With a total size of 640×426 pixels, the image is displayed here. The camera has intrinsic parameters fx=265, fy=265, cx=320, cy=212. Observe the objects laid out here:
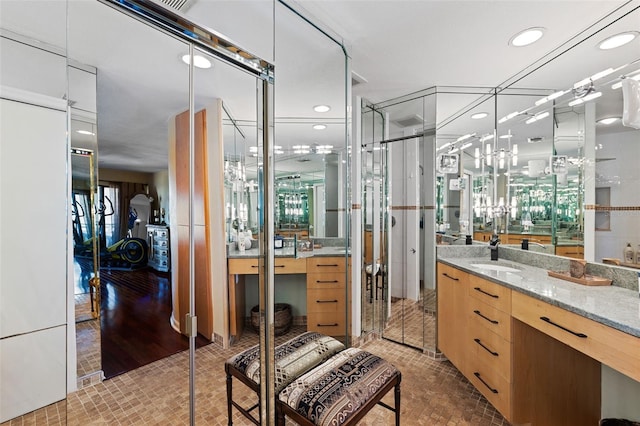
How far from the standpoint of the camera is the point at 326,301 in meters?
2.29

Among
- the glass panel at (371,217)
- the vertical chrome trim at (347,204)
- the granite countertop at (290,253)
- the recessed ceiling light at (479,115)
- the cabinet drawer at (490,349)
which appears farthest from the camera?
the glass panel at (371,217)

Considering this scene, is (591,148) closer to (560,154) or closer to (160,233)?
(560,154)

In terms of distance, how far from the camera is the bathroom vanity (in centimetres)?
111

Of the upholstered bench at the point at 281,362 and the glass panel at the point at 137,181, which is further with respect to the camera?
the upholstered bench at the point at 281,362

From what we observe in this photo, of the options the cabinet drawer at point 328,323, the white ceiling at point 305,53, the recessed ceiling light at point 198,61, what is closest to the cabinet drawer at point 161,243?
the white ceiling at point 305,53

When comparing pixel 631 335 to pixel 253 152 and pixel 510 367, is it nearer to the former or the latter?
pixel 510 367

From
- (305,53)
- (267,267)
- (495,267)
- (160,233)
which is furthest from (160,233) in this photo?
(495,267)

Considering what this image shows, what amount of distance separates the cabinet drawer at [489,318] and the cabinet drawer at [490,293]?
3 centimetres

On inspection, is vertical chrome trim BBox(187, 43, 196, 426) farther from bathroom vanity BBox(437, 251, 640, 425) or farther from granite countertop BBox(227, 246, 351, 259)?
bathroom vanity BBox(437, 251, 640, 425)

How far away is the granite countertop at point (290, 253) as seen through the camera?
1.45 meters

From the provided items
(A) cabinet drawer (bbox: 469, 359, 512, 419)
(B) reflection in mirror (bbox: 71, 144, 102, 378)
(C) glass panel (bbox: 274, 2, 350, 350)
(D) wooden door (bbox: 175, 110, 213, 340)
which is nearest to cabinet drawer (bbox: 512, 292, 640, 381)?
(A) cabinet drawer (bbox: 469, 359, 512, 419)

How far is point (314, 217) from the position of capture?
2.31m

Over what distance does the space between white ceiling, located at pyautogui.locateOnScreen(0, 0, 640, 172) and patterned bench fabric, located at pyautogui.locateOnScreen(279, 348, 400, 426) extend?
1253 millimetres

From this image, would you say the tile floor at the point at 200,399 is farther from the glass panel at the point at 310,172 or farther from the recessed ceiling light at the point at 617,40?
the recessed ceiling light at the point at 617,40
